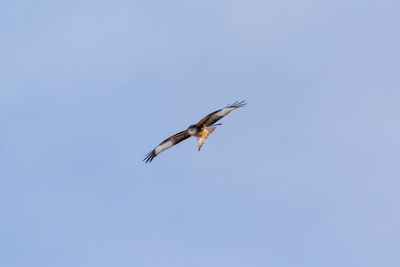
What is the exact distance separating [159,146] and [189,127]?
4.95m

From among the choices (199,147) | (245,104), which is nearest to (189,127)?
(199,147)

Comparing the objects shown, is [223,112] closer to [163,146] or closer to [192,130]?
[192,130]

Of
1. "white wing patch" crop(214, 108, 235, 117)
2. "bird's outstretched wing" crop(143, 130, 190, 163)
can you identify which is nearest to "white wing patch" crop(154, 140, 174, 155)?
"bird's outstretched wing" crop(143, 130, 190, 163)

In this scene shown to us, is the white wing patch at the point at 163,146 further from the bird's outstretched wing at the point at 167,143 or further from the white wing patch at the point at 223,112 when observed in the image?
the white wing patch at the point at 223,112

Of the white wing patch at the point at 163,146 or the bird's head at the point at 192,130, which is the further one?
the white wing patch at the point at 163,146

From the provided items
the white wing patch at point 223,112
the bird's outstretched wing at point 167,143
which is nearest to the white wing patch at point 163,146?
the bird's outstretched wing at point 167,143

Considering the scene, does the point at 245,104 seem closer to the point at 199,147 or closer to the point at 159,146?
the point at 199,147

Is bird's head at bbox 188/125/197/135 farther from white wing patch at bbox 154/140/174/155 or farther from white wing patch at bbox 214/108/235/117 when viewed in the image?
white wing patch at bbox 154/140/174/155

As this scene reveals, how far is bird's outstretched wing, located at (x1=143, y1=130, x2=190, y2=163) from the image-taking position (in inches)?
2234

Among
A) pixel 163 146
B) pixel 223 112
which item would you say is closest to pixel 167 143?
pixel 163 146

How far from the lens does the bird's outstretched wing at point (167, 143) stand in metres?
56.8

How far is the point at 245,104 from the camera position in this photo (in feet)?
168

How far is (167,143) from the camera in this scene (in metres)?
57.9

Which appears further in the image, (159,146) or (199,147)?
(159,146)
